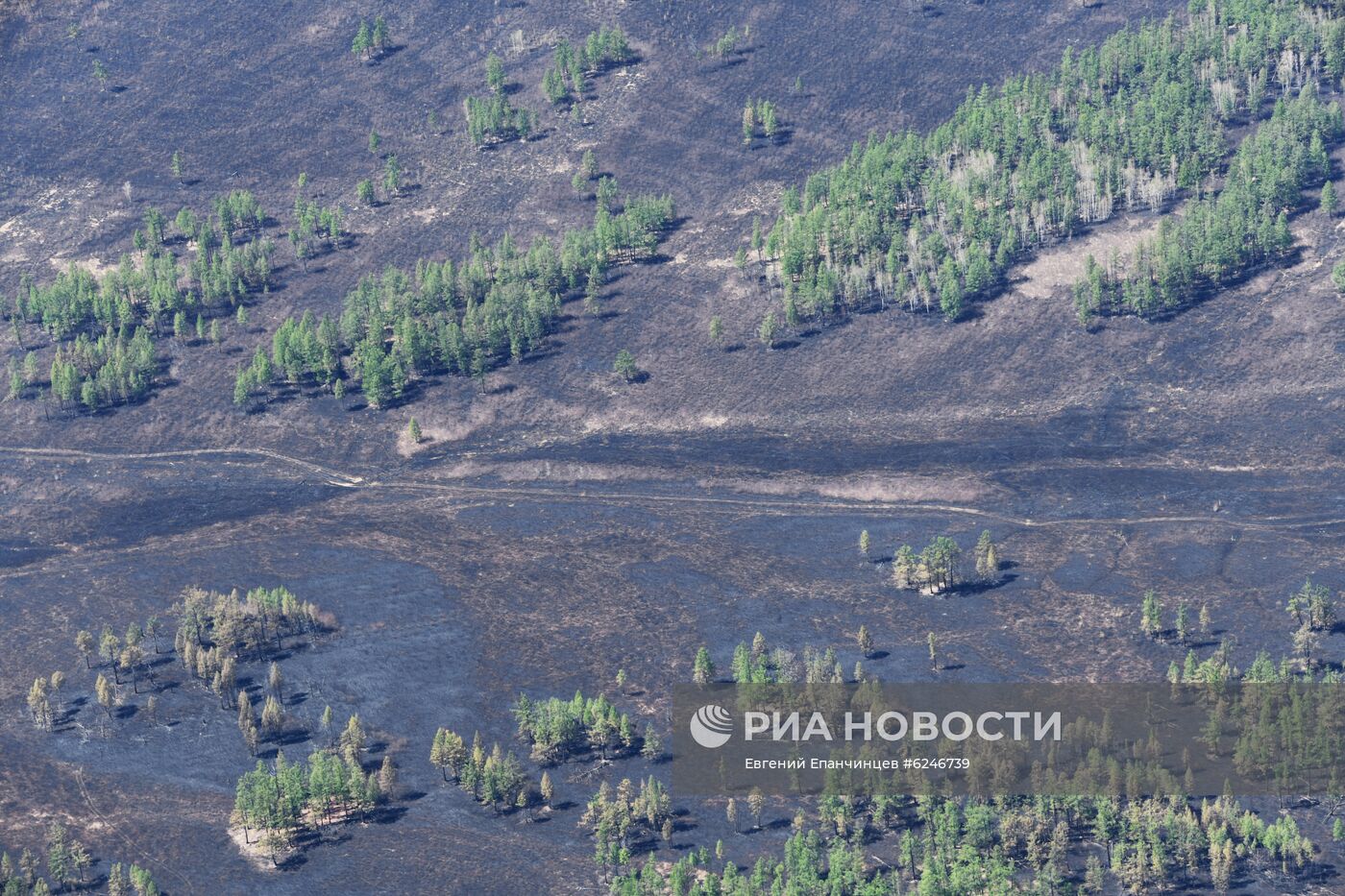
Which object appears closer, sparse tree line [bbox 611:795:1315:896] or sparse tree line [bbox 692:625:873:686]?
sparse tree line [bbox 611:795:1315:896]

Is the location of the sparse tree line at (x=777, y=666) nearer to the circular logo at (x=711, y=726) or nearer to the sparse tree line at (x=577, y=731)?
the circular logo at (x=711, y=726)

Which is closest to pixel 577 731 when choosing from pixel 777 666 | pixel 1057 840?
pixel 777 666

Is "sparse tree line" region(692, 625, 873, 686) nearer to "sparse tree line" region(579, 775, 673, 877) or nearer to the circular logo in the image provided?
the circular logo

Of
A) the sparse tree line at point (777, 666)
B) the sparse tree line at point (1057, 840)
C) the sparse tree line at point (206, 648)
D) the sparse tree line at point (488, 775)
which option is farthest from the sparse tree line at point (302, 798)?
the sparse tree line at point (777, 666)

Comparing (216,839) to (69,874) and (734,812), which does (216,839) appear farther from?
(734,812)

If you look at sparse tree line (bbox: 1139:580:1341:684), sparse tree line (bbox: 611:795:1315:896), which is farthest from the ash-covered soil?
sparse tree line (bbox: 611:795:1315:896)
